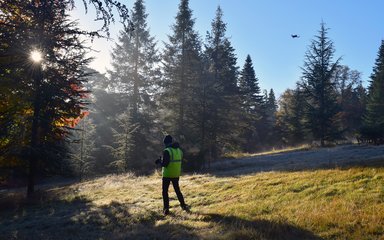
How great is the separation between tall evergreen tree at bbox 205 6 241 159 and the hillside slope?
12528mm

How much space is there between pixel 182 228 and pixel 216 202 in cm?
323

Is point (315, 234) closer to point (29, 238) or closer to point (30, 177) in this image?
point (29, 238)

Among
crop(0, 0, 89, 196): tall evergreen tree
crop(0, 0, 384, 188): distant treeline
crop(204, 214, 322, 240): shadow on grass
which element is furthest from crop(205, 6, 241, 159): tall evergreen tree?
crop(204, 214, 322, 240): shadow on grass

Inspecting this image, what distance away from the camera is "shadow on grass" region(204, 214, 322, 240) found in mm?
6176

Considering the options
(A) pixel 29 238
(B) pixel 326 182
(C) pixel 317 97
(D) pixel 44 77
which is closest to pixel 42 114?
(D) pixel 44 77

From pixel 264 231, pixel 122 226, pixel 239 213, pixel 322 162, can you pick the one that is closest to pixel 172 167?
pixel 122 226

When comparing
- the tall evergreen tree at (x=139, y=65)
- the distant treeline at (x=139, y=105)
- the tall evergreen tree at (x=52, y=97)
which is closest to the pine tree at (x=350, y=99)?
the distant treeline at (x=139, y=105)

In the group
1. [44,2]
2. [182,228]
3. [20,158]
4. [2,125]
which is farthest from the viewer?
[20,158]

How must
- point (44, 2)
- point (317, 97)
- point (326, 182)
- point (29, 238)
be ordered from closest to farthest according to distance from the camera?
1. point (44, 2)
2. point (29, 238)
3. point (326, 182)
4. point (317, 97)

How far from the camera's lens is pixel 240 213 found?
825 cm

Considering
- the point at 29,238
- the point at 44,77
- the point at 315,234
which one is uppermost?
the point at 44,77

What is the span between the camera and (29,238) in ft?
26.5

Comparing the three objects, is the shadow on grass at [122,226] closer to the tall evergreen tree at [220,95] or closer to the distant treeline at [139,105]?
the distant treeline at [139,105]

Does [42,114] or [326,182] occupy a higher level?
[42,114]
